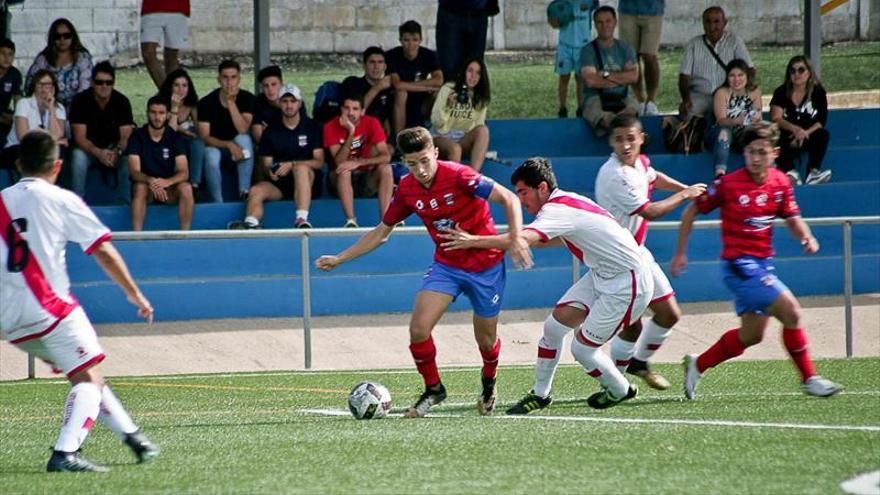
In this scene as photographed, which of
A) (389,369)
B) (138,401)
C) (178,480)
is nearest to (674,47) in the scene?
(389,369)

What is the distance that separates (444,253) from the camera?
10227 mm

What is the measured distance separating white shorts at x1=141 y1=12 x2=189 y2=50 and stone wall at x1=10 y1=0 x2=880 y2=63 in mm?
4486

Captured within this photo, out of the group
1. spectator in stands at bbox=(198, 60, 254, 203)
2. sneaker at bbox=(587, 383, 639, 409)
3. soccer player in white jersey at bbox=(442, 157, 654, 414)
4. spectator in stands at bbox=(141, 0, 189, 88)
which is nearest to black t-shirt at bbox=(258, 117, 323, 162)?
spectator in stands at bbox=(198, 60, 254, 203)

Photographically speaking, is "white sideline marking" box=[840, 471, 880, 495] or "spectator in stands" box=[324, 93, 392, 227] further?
"spectator in stands" box=[324, 93, 392, 227]

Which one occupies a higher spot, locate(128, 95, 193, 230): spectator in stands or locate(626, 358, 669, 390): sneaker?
locate(128, 95, 193, 230): spectator in stands

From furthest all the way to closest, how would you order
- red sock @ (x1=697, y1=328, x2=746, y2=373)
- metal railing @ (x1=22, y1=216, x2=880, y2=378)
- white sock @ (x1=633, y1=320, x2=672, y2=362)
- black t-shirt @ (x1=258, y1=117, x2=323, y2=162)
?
black t-shirt @ (x1=258, y1=117, x2=323, y2=162), metal railing @ (x1=22, y1=216, x2=880, y2=378), white sock @ (x1=633, y1=320, x2=672, y2=362), red sock @ (x1=697, y1=328, x2=746, y2=373)

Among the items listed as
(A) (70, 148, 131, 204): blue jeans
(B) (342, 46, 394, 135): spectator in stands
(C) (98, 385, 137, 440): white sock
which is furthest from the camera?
(B) (342, 46, 394, 135): spectator in stands

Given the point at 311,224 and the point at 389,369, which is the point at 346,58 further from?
the point at 389,369

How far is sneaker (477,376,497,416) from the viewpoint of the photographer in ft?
33.9

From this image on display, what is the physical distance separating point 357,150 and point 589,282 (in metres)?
7.50

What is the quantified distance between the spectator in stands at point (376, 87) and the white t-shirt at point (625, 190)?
7.62 metres

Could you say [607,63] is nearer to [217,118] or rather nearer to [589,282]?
[217,118]

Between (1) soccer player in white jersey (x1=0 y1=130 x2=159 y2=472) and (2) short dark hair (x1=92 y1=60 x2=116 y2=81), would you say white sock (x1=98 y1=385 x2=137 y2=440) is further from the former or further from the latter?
(2) short dark hair (x1=92 y1=60 x2=116 y2=81)

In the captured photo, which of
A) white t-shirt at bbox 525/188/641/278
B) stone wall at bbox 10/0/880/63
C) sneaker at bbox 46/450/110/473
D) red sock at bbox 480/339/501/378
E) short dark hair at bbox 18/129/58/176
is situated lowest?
sneaker at bbox 46/450/110/473
